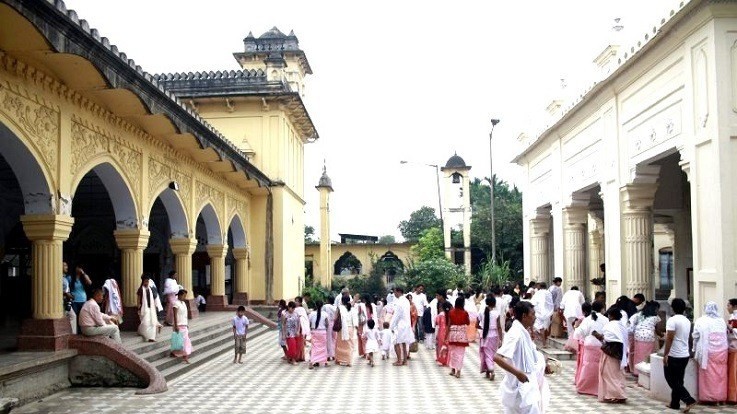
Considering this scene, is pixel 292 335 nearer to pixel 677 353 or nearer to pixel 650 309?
pixel 650 309

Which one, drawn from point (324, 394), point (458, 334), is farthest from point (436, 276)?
point (324, 394)

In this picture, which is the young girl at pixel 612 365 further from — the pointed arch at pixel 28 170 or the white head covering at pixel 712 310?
the pointed arch at pixel 28 170

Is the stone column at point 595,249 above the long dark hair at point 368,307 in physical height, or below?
above

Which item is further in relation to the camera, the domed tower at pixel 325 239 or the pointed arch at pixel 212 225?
the domed tower at pixel 325 239

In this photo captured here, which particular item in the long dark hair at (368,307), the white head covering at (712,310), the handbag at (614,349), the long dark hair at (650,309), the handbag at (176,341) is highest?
the white head covering at (712,310)

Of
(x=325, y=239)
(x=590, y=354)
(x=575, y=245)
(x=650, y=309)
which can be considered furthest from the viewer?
(x=325, y=239)

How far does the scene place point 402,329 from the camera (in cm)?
1369

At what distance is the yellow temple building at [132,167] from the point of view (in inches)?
372

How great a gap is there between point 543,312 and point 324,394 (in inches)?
249

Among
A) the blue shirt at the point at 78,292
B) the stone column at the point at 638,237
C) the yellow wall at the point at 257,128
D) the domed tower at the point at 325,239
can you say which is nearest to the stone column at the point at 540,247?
the yellow wall at the point at 257,128

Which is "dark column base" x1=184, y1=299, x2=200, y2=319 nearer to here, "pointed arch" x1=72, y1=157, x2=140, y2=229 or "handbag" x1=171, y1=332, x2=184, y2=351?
"pointed arch" x1=72, y1=157, x2=140, y2=229

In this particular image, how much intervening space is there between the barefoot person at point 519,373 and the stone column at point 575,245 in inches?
525

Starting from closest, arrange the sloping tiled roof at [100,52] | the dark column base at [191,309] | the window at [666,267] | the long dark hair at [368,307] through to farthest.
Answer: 1. the sloping tiled roof at [100,52]
2. the long dark hair at [368,307]
3. the dark column base at [191,309]
4. the window at [666,267]

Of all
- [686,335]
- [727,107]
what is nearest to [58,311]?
[686,335]
